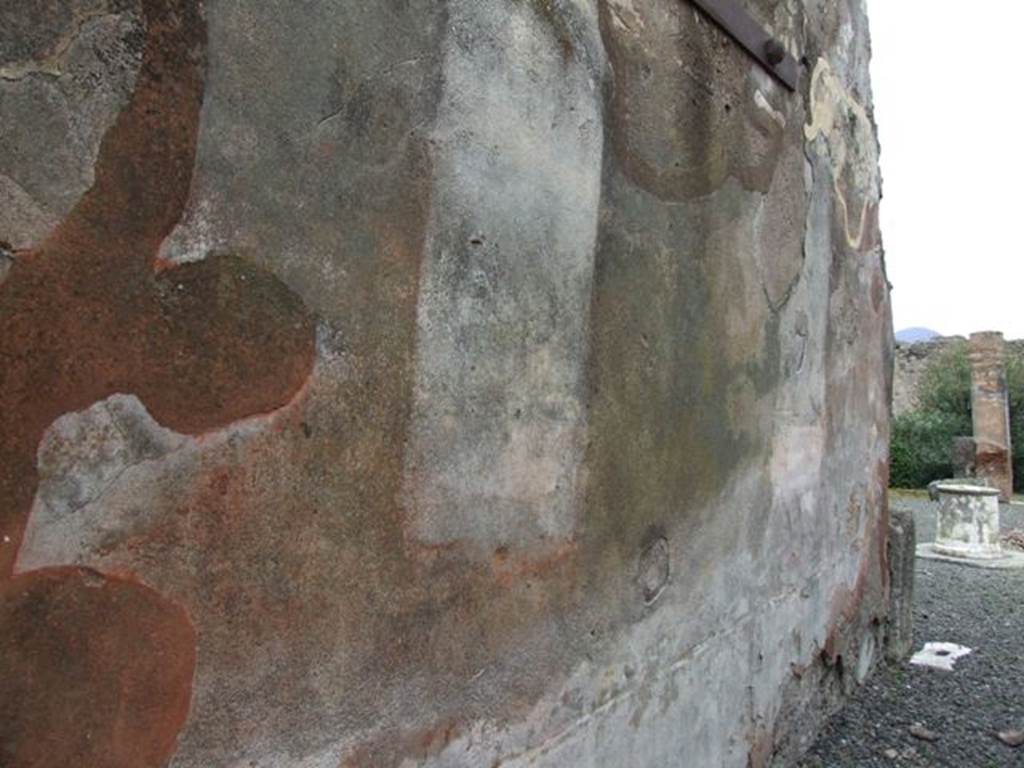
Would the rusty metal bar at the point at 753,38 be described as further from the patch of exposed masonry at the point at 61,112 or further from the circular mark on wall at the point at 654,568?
the patch of exposed masonry at the point at 61,112

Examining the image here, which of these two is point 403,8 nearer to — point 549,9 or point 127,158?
point 549,9

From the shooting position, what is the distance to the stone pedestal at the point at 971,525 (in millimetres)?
6438

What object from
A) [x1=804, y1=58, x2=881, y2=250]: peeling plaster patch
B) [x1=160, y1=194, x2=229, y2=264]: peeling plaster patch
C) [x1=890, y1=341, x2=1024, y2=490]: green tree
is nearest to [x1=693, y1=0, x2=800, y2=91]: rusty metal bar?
[x1=804, y1=58, x2=881, y2=250]: peeling plaster patch

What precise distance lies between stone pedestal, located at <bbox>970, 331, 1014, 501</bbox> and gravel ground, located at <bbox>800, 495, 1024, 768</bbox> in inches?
334

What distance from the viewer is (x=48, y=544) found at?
78cm

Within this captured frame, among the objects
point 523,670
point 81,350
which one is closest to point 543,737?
point 523,670

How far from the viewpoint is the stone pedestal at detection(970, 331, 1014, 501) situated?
1182 cm

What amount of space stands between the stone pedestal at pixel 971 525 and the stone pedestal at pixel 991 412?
18.9 feet

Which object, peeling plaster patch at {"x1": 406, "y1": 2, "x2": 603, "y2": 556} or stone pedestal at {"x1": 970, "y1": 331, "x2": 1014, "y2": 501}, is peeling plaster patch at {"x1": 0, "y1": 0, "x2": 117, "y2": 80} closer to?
peeling plaster patch at {"x1": 406, "y1": 2, "x2": 603, "y2": 556}

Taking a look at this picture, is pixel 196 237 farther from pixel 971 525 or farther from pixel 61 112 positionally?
pixel 971 525

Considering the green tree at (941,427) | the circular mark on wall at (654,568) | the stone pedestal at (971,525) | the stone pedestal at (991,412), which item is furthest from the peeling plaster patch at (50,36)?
the green tree at (941,427)

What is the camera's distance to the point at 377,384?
109cm

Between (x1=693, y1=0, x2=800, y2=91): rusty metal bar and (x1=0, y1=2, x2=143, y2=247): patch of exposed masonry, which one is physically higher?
(x1=693, y1=0, x2=800, y2=91): rusty metal bar

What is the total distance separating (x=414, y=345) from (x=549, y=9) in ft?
2.17
